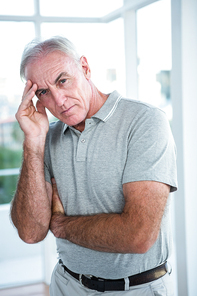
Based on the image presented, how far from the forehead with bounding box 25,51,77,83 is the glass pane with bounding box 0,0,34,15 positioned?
1809mm

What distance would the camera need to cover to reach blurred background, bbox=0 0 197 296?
187 centimetres

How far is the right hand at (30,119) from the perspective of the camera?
1.53 metres

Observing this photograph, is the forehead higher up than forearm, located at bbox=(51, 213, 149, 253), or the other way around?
the forehead

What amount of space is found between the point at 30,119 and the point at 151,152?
66cm

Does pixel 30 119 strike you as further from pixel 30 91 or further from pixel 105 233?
pixel 105 233

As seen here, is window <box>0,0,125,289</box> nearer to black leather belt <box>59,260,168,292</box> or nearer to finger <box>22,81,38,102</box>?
finger <box>22,81,38,102</box>

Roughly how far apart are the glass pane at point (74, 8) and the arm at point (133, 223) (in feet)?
7.20

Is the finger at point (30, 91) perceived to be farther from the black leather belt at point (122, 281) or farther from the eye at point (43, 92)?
the black leather belt at point (122, 281)

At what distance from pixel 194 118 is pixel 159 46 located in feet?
3.27

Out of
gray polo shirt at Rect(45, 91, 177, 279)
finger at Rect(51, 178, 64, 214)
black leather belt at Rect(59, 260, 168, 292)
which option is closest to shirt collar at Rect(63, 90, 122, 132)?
gray polo shirt at Rect(45, 91, 177, 279)

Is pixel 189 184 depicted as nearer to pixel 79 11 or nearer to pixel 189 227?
pixel 189 227

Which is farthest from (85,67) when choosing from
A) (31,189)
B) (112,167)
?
(31,189)

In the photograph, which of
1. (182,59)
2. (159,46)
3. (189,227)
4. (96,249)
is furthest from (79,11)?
(96,249)

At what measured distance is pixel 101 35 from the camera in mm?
3193
